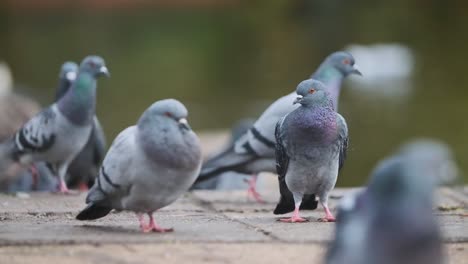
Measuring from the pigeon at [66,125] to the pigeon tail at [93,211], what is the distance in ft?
8.16

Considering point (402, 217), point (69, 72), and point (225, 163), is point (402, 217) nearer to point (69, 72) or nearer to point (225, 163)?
point (225, 163)

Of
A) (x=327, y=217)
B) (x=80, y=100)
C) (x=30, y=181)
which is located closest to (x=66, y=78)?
(x=80, y=100)

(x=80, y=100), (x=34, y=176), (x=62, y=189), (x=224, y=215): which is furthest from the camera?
(x=34, y=176)

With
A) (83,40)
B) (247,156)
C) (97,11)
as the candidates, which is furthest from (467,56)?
(247,156)

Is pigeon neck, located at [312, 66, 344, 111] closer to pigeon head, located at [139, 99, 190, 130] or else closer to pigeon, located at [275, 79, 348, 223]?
pigeon, located at [275, 79, 348, 223]

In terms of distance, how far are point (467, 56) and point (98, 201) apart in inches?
1120

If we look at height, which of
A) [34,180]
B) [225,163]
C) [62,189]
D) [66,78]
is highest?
[66,78]

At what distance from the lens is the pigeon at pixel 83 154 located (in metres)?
9.63

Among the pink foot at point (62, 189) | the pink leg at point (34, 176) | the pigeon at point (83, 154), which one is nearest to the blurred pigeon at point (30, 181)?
the pigeon at point (83, 154)

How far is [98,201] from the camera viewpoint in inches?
236

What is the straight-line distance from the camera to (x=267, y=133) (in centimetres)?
820

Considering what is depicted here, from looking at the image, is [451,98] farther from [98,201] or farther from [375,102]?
[98,201]

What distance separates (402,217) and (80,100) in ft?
16.6

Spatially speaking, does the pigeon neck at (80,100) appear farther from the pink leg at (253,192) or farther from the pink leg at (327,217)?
the pink leg at (327,217)
